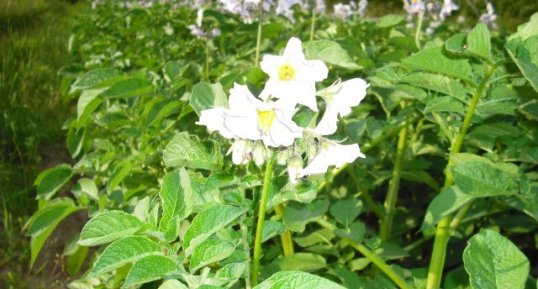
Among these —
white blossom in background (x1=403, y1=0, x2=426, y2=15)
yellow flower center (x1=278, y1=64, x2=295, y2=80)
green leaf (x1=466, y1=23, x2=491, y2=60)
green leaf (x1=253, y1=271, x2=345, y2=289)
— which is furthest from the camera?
white blossom in background (x1=403, y1=0, x2=426, y2=15)

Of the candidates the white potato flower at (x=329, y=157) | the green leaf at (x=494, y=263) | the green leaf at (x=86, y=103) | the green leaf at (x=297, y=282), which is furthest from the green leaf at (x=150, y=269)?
the green leaf at (x=86, y=103)

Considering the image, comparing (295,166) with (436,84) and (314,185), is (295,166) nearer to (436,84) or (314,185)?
(314,185)

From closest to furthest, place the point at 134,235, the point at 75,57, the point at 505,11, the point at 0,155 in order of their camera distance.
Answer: the point at 134,235 < the point at 0,155 < the point at 75,57 < the point at 505,11

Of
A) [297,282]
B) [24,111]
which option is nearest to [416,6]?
[297,282]

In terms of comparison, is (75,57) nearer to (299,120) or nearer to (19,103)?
(19,103)

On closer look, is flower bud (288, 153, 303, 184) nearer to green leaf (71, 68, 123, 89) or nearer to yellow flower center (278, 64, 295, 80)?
yellow flower center (278, 64, 295, 80)

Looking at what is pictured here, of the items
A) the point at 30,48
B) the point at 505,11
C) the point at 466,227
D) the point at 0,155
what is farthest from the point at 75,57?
the point at 505,11

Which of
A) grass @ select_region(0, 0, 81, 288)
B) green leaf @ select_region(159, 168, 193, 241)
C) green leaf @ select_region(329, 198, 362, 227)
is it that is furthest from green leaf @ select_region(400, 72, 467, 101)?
grass @ select_region(0, 0, 81, 288)
